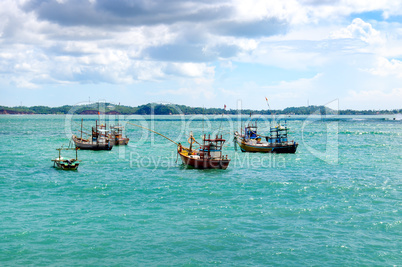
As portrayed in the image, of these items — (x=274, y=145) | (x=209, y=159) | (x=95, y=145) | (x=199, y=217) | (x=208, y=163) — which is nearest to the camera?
(x=199, y=217)

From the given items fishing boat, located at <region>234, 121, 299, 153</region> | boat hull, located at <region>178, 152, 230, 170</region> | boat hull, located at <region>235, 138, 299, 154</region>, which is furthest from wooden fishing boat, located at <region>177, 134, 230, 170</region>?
boat hull, located at <region>235, 138, 299, 154</region>

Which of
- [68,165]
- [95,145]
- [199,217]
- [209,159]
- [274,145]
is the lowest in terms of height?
[199,217]

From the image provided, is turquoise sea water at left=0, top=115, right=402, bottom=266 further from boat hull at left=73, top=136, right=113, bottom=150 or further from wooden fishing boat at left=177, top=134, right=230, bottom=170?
boat hull at left=73, top=136, right=113, bottom=150

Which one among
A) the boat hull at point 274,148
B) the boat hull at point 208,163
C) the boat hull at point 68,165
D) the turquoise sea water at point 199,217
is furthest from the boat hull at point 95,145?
the boat hull at point 208,163

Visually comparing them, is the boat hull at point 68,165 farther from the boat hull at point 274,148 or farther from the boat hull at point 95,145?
the boat hull at point 274,148

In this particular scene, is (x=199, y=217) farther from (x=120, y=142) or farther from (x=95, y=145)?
(x=120, y=142)

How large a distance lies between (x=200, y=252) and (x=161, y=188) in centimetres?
1476

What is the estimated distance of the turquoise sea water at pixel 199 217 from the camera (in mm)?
19047

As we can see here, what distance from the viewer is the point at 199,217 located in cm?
2486

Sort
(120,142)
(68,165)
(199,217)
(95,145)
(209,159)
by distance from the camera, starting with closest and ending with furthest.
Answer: (199,217) < (68,165) < (209,159) < (95,145) < (120,142)

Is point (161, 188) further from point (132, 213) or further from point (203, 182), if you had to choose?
point (132, 213)

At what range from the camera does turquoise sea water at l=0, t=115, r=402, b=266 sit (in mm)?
19047

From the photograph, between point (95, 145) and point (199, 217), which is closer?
point (199, 217)

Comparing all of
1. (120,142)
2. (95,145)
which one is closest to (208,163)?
(95,145)
